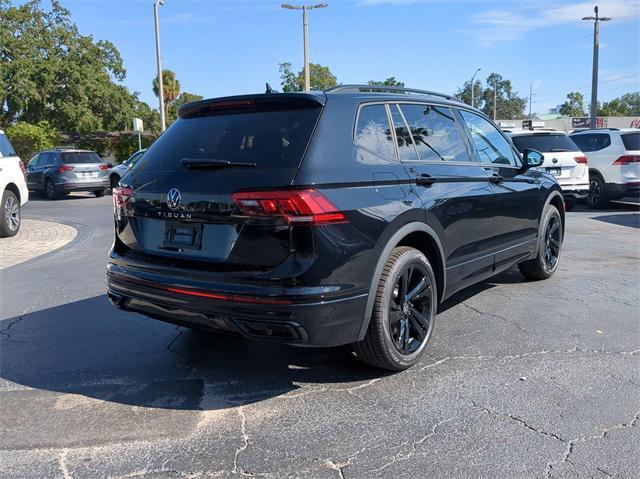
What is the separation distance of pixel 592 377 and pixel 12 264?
23.6ft

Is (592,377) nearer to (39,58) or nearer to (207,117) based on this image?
(207,117)

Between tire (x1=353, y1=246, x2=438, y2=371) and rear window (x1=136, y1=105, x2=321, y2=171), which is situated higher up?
rear window (x1=136, y1=105, x2=321, y2=171)

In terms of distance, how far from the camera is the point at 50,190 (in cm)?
1847

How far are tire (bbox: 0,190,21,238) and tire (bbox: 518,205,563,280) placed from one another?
839 cm

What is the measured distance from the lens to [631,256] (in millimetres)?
7781

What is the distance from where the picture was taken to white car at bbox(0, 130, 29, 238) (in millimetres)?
9781

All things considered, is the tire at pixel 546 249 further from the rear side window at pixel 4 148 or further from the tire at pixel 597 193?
the rear side window at pixel 4 148

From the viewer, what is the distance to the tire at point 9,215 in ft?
32.1

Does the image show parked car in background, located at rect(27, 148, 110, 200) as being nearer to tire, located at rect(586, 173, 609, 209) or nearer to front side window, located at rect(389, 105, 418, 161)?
tire, located at rect(586, 173, 609, 209)

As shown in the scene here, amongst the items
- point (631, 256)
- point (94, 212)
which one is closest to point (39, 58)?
point (94, 212)

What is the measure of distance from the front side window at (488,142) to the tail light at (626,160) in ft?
26.5

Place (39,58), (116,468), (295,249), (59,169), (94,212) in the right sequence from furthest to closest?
(39,58) < (59,169) < (94,212) < (295,249) < (116,468)

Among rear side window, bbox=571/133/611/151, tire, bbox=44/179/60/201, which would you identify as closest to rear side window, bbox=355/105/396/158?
rear side window, bbox=571/133/611/151

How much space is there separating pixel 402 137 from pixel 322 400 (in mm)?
1845
